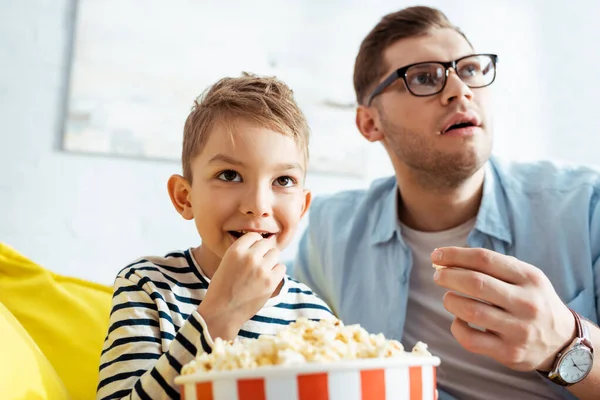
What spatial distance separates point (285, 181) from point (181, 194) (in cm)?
20

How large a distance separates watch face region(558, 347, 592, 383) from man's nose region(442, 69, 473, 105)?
70cm

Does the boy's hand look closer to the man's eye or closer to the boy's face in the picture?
the boy's face

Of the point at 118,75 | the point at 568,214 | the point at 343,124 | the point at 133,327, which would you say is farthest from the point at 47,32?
the point at 568,214

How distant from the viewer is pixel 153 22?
7.77 feet

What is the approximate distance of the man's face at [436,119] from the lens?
1539 millimetres

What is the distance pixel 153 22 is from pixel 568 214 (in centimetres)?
165

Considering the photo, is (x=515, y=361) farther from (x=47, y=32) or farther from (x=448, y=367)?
(x=47, y=32)

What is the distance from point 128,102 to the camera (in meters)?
2.30

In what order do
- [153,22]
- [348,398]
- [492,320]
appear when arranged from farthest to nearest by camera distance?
[153,22]
[492,320]
[348,398]

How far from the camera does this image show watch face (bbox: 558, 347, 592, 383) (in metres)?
1.09

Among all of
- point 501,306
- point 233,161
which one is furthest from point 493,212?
point 233,161

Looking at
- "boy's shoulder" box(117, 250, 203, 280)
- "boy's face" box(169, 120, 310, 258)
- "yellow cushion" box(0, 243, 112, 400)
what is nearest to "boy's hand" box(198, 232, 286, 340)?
"boy's face" box(169, 120, 310, 258)

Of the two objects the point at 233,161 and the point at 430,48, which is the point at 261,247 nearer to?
the point at 233,161

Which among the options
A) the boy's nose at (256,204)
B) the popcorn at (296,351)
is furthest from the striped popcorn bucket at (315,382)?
the boy's nose at (256,204)
